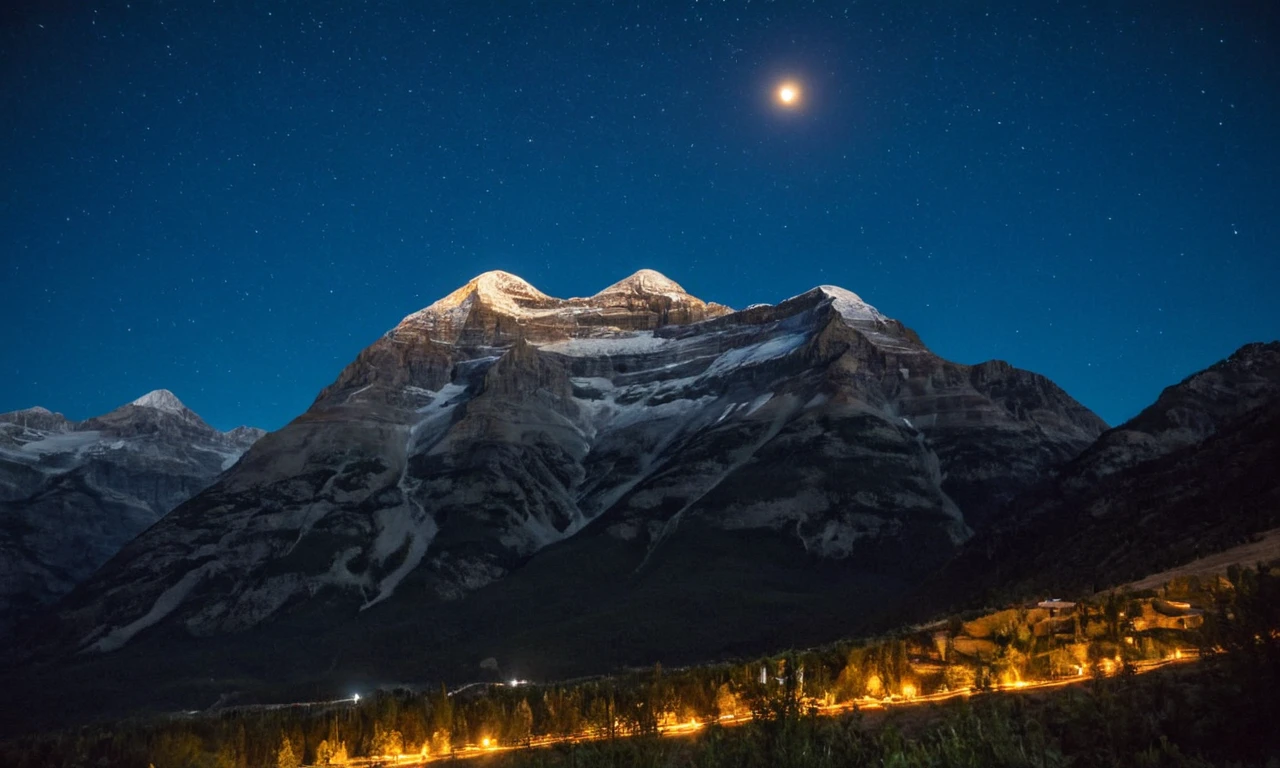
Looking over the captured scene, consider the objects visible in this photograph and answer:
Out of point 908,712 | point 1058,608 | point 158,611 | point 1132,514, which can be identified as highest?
point 158,611

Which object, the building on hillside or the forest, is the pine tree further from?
the building on hillside

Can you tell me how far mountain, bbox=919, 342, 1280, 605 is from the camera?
71.2 m

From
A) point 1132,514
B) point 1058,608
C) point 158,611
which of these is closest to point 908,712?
point 1058,608

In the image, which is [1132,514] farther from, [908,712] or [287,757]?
[287,757]

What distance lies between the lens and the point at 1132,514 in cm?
8912

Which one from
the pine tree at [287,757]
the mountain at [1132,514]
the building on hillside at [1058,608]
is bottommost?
the pine tree at [287,757]

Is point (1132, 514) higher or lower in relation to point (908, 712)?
higher

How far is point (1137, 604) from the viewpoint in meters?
42.9

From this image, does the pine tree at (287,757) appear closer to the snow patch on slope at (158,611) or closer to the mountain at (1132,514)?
the mountain at (1132,514)

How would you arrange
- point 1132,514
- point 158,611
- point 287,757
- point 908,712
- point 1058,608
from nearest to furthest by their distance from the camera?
1. point 908,712
2. point 1058,608
3. point 287,757
4. point 1132,514
5. point 158,611

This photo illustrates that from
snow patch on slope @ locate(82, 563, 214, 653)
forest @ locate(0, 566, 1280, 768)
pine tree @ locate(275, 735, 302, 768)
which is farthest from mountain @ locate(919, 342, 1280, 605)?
snow patch on slope @ locate(82, 563, 214, 653)

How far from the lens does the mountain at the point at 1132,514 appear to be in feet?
234

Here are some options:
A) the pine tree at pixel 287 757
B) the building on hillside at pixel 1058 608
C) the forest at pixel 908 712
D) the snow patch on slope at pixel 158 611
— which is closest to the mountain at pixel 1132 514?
the building on hillside at pixel 1058 608

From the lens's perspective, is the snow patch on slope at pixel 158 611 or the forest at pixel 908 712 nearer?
the forest at pixel 908 712
